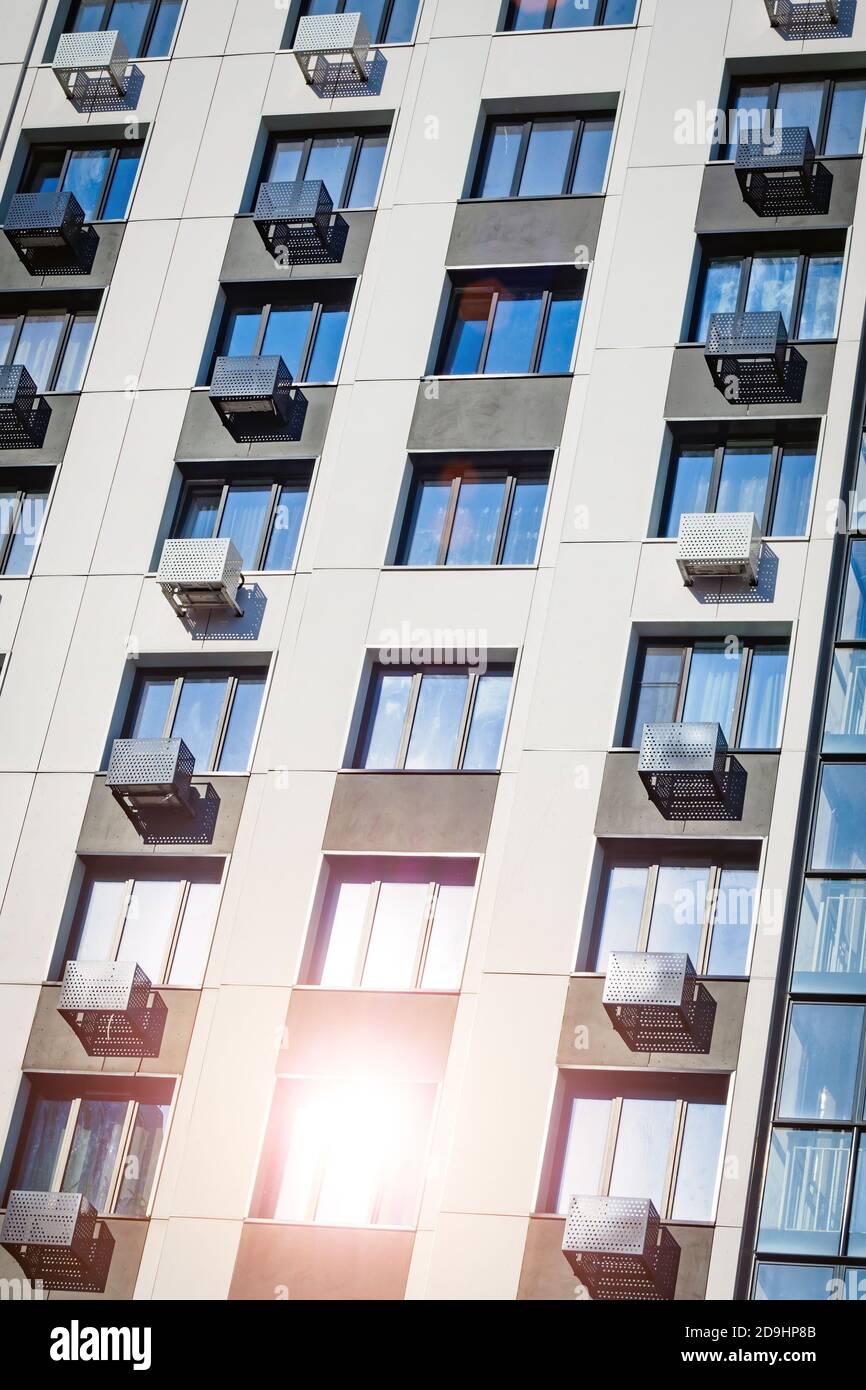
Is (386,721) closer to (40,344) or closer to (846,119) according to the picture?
(40,344)

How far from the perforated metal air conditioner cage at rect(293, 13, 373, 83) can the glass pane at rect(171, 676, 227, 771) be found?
1221 cm

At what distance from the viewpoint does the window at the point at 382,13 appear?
4025 centimetres

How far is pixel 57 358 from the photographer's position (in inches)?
1531

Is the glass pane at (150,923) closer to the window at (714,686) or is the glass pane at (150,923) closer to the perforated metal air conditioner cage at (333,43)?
the window at (714,686)

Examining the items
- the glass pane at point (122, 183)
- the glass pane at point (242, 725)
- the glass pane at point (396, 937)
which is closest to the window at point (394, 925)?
the glass pane at point (396, 937)

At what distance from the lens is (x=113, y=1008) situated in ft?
103

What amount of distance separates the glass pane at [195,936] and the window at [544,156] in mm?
13695

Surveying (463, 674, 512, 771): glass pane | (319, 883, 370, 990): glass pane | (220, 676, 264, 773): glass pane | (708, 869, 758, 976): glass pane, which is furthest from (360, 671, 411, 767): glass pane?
(708, 869, 758, 976): glass pane

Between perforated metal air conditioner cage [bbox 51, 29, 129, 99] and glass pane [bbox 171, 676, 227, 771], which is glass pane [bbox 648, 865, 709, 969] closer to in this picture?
glass pane [bbox 171, 676, 227, 771]

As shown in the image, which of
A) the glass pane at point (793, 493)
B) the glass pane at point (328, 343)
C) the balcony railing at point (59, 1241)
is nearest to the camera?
the balcony railing at point (59, 1241)

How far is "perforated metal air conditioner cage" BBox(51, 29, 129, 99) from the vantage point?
40812 millimetres

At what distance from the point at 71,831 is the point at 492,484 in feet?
29.3

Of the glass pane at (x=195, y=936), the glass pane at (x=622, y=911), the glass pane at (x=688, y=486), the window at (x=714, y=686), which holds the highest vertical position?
the glass pane at (x=688, y=486)

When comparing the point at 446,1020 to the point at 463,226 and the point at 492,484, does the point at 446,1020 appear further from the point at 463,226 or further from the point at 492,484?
the point at 463,226
